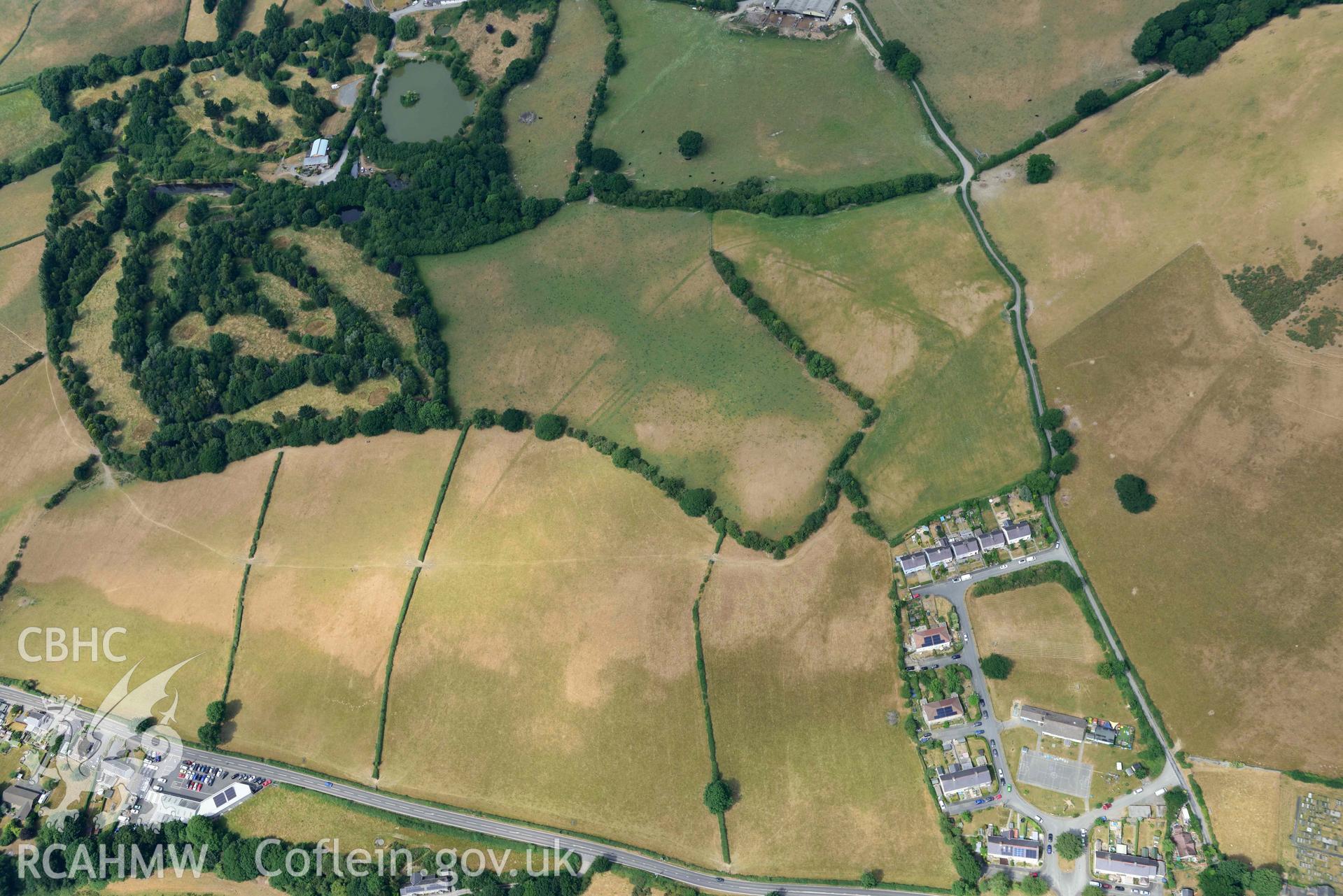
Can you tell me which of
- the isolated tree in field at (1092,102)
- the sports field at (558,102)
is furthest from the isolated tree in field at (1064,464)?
the sports field at (558,102)

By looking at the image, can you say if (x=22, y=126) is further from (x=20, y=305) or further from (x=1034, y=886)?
(x=1034, y=886)

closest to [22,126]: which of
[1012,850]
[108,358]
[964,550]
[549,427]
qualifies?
[108,358]

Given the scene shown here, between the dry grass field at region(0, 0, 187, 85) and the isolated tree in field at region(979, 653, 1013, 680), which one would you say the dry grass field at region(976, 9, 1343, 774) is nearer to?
the isolated tree in field at region(979, 653, 1013, 680)

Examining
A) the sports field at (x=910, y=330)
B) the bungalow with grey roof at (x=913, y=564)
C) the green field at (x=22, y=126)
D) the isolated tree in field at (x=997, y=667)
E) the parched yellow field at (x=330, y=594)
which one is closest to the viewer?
the isolated tree in field at (x=997, y=667)

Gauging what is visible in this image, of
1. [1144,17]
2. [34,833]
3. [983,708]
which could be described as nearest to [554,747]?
[983,708]

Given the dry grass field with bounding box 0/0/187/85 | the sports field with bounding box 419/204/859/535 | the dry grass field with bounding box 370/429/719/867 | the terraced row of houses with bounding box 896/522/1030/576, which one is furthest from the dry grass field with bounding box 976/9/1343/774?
the dry grass field with bounding box 0/0/187/85

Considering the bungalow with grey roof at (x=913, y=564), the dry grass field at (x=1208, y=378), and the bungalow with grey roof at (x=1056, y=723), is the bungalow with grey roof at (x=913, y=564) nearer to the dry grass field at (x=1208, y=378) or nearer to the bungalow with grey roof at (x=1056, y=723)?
the dry grass field at (x=1208, y=378)
